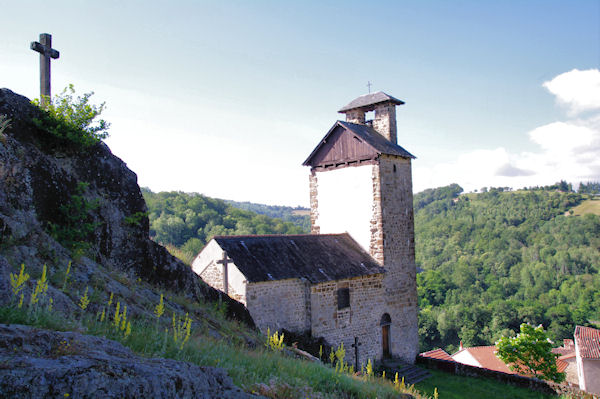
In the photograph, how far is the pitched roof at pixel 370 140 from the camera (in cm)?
1723

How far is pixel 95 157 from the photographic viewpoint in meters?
7.86

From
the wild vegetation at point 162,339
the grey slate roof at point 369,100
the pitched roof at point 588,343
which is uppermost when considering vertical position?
the grey slate roof at point 369,100

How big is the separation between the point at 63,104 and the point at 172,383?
5.80 metres

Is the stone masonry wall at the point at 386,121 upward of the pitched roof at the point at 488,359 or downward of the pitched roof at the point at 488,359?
upward

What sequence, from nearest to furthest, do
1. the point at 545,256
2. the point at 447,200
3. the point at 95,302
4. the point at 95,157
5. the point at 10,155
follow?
the point at 95,302, the point at 10,155, the point at 95,157, the point at 545,256, the point at 447,200

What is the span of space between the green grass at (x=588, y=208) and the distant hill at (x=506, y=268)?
4.73ft

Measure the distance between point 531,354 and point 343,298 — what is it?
422 inches

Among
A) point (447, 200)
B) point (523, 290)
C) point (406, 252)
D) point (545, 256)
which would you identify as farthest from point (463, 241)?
point (406, 252)

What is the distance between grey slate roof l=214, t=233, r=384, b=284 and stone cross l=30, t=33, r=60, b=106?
273 inches

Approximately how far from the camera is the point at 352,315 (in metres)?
15.3

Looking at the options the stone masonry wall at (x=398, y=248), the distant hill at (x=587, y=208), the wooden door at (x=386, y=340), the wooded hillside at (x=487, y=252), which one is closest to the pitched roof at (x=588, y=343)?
the stone masonry wall at (x=398, y=248)

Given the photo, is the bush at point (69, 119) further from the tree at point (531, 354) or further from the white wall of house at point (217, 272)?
the tree at point (531, 354)

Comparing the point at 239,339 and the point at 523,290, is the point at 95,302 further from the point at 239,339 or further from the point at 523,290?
the point at 523,290

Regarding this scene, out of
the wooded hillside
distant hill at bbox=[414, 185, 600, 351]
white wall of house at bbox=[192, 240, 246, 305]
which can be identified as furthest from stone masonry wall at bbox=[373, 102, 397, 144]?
distant hill at bbox=[414, 185, 600, 351]
